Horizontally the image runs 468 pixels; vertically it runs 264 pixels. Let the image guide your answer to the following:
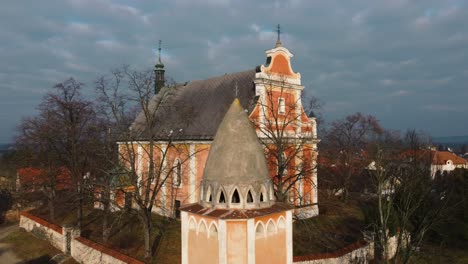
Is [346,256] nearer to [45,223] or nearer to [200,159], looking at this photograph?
[200,159]

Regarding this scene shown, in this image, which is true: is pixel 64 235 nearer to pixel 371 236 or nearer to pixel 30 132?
pixel 30 132

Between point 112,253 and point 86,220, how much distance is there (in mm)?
11359

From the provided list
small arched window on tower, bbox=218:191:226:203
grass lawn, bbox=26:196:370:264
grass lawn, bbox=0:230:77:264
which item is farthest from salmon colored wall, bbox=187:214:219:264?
grass lawn, bbox=0:230:77:264

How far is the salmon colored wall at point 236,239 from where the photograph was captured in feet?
23.1

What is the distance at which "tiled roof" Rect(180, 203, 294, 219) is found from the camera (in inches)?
278

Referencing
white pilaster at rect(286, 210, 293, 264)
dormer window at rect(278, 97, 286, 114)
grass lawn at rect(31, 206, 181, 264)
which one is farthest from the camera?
dormer window at rect(278, 97, 286, 114)

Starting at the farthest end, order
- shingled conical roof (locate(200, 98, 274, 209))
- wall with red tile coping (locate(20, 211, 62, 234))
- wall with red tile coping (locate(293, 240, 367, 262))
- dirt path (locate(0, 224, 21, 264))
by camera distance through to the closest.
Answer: wall with red tile coping (locate(20, 211, 62, 234))
dirt path (locate(0, 224, 21, 264))
wall with red tile coping (locate(293, 240, 367, 262))
shingled conical roof (locate(200, 98, 274, 209))

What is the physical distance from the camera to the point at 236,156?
7520mm

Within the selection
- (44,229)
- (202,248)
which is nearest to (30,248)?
(44,229)

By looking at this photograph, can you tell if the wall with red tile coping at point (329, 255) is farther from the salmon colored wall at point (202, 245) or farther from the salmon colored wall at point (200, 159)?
the salmon colored wall at point (200, 159)

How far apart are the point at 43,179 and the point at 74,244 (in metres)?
7.63

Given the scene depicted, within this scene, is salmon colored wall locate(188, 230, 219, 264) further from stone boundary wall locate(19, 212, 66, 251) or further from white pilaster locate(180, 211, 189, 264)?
stone boundary wall locate(19, 212, 66, 251)

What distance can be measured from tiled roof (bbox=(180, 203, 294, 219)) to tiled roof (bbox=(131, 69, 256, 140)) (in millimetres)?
16942

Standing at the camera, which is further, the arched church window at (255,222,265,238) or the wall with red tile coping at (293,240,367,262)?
the wall with red tile coping at (293,240,367,262)
